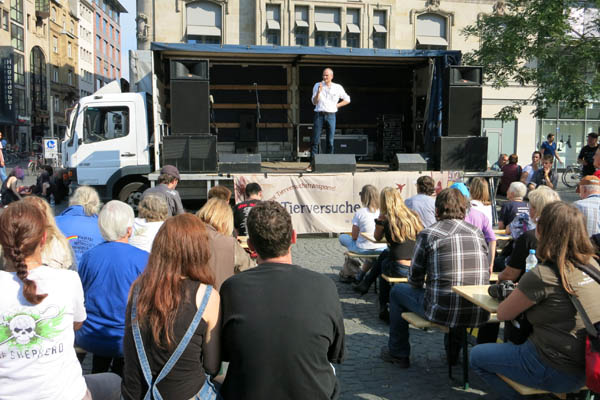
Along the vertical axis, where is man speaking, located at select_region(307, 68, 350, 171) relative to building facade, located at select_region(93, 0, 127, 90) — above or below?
below

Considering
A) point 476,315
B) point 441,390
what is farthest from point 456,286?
point 441,390

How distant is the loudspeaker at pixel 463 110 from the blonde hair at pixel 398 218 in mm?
5656

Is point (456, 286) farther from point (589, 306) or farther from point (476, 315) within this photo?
point (589, 306)

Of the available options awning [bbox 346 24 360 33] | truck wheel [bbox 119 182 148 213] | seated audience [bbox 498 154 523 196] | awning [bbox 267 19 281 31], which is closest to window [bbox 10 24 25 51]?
awning [bbox 267 19 281 31]

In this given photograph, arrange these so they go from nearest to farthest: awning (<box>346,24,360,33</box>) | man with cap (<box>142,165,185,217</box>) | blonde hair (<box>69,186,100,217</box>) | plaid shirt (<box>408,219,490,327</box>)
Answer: plaid shirt (<box>408,219,490,327</box>), blonde hair (<box>69,186,100,217</box>), man with cap (<box>142,165,185,217</box>), awning (<box>346,24,360,33</box>)

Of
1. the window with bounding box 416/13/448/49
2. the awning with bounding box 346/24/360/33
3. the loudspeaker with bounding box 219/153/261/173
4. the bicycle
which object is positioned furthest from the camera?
the window with bounding box 416/13/448/49

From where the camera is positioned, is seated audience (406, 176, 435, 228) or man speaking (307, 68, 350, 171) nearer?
seated audience (406, 176, 435, 228)

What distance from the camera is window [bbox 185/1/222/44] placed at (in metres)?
21.3

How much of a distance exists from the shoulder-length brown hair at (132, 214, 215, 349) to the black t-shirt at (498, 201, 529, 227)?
4.33 m

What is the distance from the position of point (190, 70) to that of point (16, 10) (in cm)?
4070

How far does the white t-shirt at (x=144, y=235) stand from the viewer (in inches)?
156

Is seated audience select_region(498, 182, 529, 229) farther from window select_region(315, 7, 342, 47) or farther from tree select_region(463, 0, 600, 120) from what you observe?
window select_region(315, 7, 342, 47)

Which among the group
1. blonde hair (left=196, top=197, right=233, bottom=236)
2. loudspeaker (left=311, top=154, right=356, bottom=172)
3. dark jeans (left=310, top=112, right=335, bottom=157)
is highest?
dark jeans (left=310, top=112, right=335, bottom=157)

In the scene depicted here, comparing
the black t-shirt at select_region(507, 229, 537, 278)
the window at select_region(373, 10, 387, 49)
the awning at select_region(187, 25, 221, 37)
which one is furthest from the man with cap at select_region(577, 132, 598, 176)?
the awning at select_region(187, 25, 221, 37)
